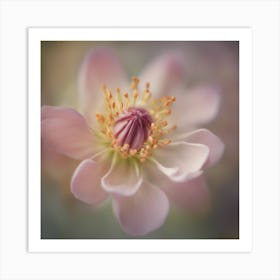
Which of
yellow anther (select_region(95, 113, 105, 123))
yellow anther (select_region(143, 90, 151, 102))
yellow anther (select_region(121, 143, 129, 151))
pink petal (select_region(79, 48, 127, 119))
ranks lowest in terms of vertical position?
yellow anther (select_region(121, 143, 129, 151))

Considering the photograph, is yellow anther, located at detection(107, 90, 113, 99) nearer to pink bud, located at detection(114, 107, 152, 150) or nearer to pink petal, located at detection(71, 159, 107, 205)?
pink bud, located at detection(114, 107, 152, 150)

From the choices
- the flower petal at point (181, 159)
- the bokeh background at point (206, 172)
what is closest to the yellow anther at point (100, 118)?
the bokeh background at point (206, 172)

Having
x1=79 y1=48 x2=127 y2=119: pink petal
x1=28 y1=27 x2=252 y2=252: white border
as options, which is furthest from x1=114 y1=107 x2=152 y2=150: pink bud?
x1=28 y1=27 x2=252 y2=252: white border

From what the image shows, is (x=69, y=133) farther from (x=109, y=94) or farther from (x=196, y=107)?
(x=196, y=107)

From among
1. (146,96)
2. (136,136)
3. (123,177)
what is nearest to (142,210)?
(123,177)

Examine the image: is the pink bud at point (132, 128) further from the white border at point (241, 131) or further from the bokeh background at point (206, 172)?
the white border at point (241, 131)
